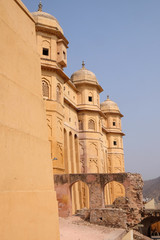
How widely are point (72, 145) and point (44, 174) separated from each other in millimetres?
18938

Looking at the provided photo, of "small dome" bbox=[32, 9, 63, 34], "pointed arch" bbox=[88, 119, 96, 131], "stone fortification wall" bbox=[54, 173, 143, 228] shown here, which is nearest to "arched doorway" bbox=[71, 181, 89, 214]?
"stone fortification wall" bbox=[54, 173, 143, 228]

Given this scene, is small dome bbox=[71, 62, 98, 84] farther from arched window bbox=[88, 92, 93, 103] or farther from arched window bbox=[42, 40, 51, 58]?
arched window bbox=[42, 40, 51, 58]

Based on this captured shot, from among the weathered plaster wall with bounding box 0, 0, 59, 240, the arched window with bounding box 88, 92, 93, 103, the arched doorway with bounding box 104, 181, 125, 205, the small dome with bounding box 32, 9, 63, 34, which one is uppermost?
the small dome with bounding box 32, 9, 63, 34

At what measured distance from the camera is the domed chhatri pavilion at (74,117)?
19.2m

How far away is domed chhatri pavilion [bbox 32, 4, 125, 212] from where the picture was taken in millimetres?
19234

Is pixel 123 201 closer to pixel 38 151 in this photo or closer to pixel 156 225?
pixel 38 151

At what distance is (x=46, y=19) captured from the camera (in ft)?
65.2

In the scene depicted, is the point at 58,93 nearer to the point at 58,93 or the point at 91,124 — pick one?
the point at 58,93

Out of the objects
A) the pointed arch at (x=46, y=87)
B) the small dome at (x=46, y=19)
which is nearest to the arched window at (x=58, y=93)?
the pointed arch at (x=46, y=87)

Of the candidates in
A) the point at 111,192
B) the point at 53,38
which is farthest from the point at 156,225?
the point at 53,38

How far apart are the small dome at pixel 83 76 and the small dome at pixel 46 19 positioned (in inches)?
324

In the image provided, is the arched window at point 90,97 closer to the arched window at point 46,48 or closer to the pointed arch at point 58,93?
the pointed arch at point 58,93

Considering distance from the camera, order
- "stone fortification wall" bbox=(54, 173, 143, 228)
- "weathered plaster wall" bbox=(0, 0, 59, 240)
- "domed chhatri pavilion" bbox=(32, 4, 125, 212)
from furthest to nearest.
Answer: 1. "domed chhatri pavilion" bbox=(32, 4, 125, 212)
2. "stone fortification wall" bbox=(54, 173, 143, 228)
3. "weathered plaster wall" bbox=(0, 0, 59, 240)

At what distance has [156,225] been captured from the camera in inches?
1335
